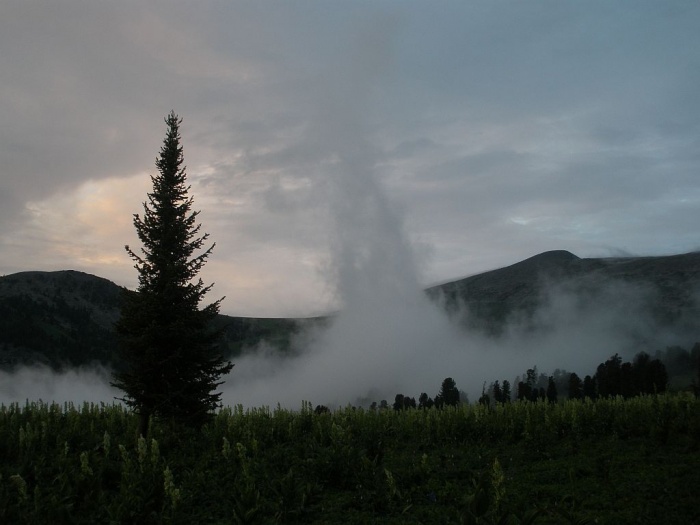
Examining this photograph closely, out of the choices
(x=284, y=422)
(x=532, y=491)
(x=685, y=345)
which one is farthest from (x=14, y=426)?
(x=685, y=345)

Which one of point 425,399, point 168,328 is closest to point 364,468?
point 168,328

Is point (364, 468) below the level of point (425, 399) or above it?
above

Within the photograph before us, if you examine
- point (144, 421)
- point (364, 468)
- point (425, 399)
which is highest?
point (144, 421)

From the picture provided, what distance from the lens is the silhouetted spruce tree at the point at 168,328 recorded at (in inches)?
665

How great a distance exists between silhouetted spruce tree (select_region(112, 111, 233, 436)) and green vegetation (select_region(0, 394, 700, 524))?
1094mm

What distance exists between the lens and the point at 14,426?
16766 mm

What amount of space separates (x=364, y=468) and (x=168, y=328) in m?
7.62

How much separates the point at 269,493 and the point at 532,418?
404 inches

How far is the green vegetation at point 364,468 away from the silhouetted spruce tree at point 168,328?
3.59 feet

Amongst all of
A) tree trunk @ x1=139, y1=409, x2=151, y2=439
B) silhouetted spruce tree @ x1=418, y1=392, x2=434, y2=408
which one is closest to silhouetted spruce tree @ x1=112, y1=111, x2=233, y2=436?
tree trunk @ x1=139, y1=409, x2=151, y2=439

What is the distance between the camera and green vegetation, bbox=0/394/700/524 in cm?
1106

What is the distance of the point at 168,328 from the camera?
17.0 meters

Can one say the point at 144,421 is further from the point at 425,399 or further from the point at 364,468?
the point at 425,399

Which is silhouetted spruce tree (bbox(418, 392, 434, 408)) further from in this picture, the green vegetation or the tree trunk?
the tree trunk
